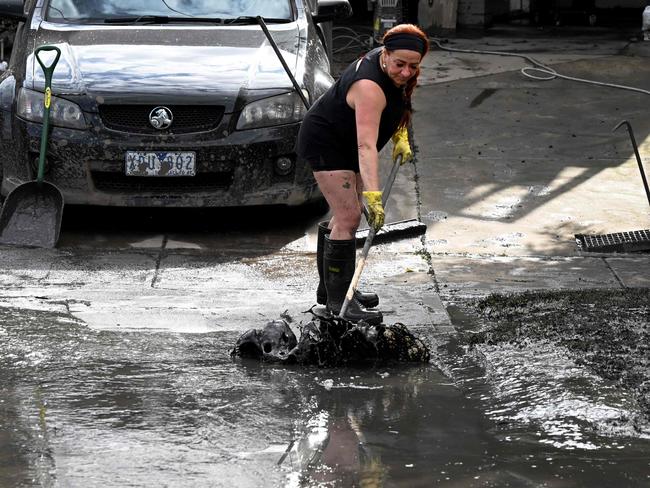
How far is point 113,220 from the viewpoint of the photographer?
872cm

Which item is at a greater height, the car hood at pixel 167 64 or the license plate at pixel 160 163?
the car hood at pixel 167 64

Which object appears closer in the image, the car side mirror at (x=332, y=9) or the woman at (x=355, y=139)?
the woman at (x=355, y=139)

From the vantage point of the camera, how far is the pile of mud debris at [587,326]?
5621 millimetres

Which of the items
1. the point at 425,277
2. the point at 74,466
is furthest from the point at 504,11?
the point at 74,466

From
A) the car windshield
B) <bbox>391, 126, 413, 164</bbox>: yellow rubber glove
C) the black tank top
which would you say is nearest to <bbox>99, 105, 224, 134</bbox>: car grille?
the car windshield

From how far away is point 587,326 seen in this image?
6223mm

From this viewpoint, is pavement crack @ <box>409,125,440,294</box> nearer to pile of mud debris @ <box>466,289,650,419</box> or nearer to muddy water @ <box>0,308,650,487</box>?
pile of mud debris @ <box>466,289,650,419</box>

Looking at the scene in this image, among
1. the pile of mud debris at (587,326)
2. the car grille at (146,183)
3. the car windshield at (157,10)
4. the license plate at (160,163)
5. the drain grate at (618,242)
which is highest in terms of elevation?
the car windshield at (157,10)

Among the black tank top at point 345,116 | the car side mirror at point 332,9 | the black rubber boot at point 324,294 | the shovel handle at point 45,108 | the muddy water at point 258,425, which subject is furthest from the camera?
the car side mirror at point 332,9

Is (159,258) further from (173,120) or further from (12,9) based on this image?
(12,9)

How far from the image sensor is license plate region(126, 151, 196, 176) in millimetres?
8078

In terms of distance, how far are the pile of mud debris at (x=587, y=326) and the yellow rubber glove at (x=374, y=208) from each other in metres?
0.77

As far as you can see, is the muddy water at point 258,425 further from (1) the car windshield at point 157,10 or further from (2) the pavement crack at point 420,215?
(1) the car windshield at point 157,10

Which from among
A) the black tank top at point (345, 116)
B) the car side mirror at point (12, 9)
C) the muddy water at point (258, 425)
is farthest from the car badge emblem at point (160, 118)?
the muddy water at point (258, 425)
